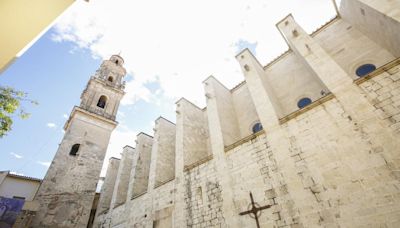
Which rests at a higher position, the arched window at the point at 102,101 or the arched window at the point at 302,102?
the arched window at the point at 102,101

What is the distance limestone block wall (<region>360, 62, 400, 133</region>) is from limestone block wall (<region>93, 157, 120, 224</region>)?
610 inches

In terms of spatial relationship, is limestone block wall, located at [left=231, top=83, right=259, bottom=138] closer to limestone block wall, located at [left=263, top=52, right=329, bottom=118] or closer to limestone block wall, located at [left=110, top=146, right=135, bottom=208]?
limestone block wall, located at [left=263, top=52, right=329, bottom=118]

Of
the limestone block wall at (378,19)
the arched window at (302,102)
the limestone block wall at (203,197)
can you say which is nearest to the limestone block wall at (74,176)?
the limestone block wall at (203,197)

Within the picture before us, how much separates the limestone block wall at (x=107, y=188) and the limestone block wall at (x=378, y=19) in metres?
17.3

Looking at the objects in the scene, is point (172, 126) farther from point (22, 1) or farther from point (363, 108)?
point (22, 1)

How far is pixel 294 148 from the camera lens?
583 cm

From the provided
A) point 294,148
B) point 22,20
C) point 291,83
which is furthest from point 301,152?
point 22,20

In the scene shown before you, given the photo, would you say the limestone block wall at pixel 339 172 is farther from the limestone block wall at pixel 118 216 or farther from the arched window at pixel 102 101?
the arched window at pixel 102 101

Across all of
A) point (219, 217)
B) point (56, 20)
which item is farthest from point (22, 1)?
point (219, 217)

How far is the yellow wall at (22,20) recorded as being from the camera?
4.79ft

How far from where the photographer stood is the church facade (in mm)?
4566

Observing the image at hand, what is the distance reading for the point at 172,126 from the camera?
547 inches

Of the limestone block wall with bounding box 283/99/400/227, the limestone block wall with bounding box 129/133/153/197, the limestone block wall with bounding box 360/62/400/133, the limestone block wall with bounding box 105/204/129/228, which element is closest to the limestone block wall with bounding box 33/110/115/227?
the limestone block wall with bounding box 105/204/129/228

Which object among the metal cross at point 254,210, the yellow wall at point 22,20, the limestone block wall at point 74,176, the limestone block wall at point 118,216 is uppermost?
the limestone block wall at point 74,176
